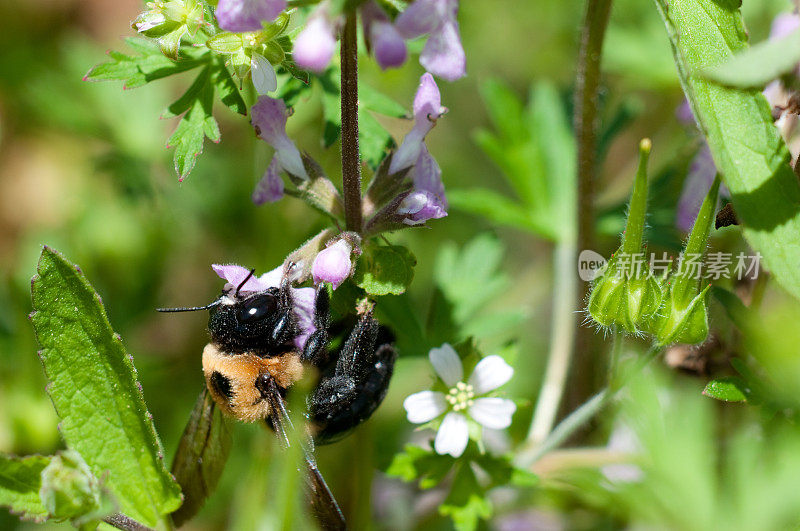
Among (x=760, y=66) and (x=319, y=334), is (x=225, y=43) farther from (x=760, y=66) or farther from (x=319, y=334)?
(x=760, y=66)

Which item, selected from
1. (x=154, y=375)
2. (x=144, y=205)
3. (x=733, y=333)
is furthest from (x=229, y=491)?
(x=733, y=333)

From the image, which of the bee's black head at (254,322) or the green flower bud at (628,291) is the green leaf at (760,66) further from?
the bee's black head at (254,322)

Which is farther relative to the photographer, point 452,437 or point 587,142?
point 587,142

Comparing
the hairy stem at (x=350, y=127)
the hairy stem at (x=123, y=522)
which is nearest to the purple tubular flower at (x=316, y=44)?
the hairy stem at (x=350, y=127)

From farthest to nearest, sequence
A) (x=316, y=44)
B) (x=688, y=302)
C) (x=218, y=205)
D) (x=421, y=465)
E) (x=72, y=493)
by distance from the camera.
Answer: (x=218, y=205)
(x=421, y=465)
(x=688, y=302)
(x=72, y=493)
(x=316, y=44)

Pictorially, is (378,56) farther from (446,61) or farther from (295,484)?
(295,484)

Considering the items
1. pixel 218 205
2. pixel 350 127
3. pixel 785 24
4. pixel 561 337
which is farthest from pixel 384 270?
pixel 218 205
